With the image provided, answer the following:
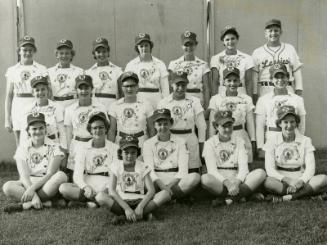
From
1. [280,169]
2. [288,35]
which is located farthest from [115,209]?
[288,35]

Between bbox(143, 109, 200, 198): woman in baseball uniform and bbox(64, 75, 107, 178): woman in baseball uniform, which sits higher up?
bbox(64, 75, 107, 178): woman in baseball uniform

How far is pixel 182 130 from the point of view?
6703 millimetres

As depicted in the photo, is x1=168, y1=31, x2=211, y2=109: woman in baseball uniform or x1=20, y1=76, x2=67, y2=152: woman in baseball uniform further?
x1=168, y1=31, x2=211, y2=109: woman in baseball uniform

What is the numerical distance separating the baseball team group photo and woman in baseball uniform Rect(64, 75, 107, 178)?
0.7 inches

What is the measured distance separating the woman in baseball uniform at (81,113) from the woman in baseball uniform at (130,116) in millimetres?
174

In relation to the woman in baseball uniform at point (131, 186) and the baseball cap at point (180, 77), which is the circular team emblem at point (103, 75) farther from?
the woman in baseball uniform at point (131, 186)

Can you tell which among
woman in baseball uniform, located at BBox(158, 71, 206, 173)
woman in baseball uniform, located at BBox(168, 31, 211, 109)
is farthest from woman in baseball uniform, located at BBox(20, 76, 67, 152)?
woman in baseball uniform, located at BBox(168, 31, 211, 109)

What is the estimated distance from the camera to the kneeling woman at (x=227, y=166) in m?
6.01

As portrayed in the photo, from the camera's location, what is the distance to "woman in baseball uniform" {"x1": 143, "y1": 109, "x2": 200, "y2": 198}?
6160mm

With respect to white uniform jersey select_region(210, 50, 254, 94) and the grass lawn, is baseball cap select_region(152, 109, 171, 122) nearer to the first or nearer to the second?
the grass lawn

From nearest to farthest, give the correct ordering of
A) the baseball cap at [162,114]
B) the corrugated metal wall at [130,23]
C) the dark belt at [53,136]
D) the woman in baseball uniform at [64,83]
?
the baseball cap at [162,114], the dark belt at [53,136], the woman in baseball uniform at [64,83], the corrugated metal wall at [130,23]

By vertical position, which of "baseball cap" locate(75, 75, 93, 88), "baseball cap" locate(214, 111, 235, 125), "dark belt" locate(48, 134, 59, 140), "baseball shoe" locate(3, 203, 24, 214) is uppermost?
"baseball cap" locate(75, 75, 93, 88)

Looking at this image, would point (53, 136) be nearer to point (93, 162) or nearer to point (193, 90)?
point (93, 162)

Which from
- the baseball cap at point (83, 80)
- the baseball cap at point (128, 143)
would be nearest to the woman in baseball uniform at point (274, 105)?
the baseball cap at point (128, 143)
